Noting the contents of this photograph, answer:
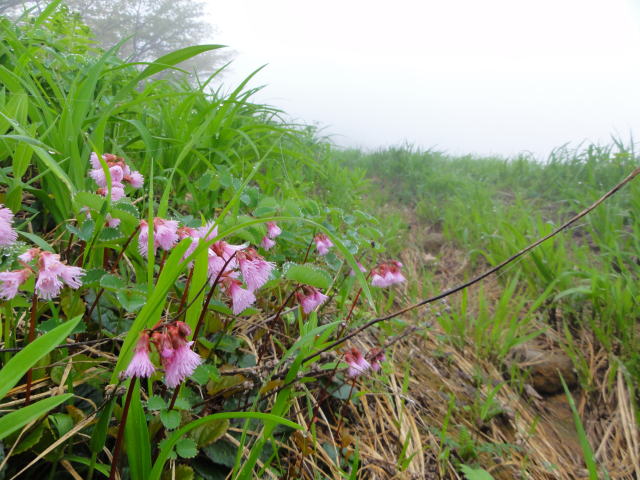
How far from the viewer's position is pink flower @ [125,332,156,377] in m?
0.64

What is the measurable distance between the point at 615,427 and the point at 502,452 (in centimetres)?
72

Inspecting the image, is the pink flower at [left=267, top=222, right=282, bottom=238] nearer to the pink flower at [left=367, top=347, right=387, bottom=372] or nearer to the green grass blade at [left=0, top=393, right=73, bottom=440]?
the pink flower at [left=367, top=347, right=387, bottom=372]

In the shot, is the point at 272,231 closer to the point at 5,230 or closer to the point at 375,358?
the point at 375,358

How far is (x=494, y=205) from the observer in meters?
3.95

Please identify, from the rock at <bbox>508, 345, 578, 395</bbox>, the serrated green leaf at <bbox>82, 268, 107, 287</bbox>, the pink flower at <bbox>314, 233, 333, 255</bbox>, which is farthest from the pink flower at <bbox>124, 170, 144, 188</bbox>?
the rock at <bbox>508, 345, 578, 395</bbox>

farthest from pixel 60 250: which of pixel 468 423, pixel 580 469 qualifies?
pixel 580 469

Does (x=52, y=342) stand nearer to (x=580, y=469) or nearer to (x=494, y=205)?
(x=580, y=469)

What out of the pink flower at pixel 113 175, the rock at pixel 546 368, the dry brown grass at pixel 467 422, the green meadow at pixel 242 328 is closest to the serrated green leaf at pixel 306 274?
the green meadow at pixel 242 328

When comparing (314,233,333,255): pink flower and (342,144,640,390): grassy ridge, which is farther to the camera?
(342,144,640,390): grassy ridge

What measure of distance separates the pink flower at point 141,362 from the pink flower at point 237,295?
0.84ft

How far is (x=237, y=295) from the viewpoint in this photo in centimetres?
90

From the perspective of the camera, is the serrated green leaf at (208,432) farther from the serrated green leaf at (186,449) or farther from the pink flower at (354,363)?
the pink flower at (354,363)

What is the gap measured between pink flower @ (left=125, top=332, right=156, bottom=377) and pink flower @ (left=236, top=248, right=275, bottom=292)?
0.89 ft

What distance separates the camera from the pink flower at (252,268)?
88 cm
